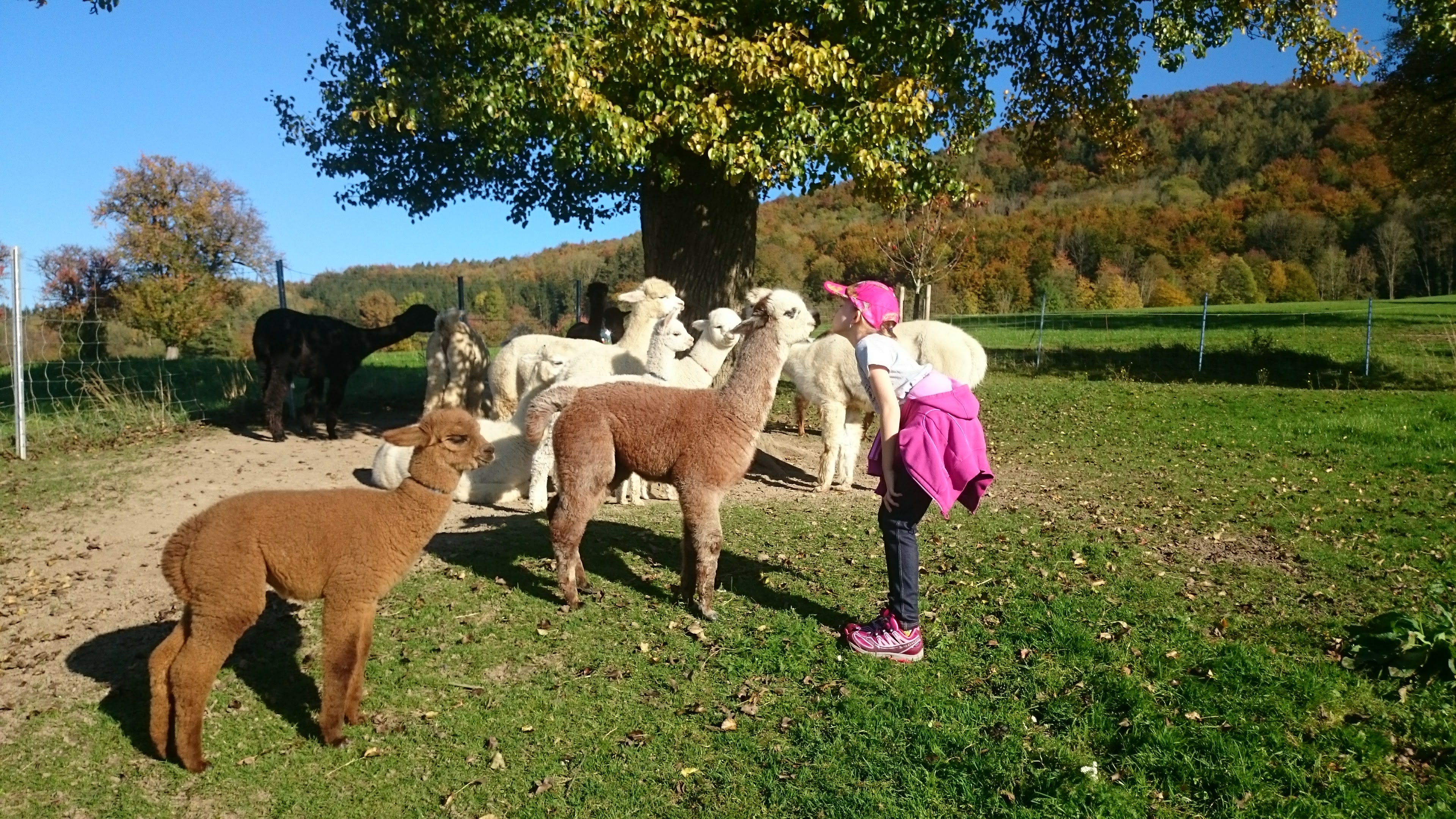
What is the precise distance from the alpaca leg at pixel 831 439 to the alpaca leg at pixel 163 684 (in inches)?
259

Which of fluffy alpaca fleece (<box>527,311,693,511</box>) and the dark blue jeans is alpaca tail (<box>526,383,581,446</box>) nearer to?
fluffy alpaca fleece (<box>527,311,693,511</box>)

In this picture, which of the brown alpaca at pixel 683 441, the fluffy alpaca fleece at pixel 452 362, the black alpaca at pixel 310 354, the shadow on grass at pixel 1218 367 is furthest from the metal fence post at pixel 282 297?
the shadow on grass at pixel 1218 367

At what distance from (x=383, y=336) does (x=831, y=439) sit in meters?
6.51

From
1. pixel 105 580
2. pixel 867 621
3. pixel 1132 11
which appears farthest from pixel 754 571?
pixel 1132 11

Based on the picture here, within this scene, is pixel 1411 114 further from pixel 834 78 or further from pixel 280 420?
pixel 280 420

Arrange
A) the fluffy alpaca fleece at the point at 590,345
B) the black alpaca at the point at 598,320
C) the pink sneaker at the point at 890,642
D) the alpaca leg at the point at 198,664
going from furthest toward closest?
the black alpaca at the point at 598,320 → the fluffy alpaca fleece at the point at 590,345 → the pink sneaker at the point at 890,642 → the alpaca leg at the point at 198,664

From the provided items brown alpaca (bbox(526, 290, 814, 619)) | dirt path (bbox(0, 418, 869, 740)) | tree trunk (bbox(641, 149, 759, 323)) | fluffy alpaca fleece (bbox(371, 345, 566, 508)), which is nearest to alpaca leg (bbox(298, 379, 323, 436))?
dirt path (bbox(0, 418, 869, 740))

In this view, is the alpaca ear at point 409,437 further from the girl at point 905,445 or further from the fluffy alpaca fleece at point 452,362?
the fluffy alpaca fleece at point 452,362

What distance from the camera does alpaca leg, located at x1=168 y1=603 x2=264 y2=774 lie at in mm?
3764

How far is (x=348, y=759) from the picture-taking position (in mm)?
4113

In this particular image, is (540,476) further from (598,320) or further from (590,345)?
(598,320)

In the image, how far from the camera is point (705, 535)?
554cm

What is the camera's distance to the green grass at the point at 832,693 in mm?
3822

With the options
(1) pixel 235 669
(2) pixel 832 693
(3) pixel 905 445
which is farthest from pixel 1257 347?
(1) pixel 235 669
